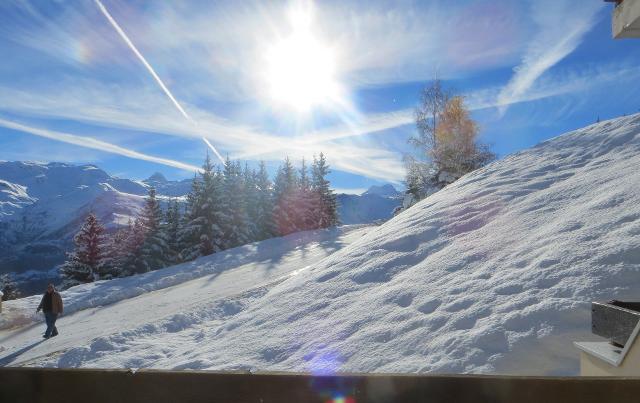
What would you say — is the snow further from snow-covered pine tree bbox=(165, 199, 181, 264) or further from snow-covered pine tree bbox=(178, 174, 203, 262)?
snow-covered pine tree bbox=(165, 199, 181, 264)

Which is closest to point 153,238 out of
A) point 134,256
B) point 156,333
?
point 134,256

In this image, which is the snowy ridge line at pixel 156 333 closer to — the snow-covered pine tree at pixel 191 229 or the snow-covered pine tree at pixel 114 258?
the snow-covered pine tree at pixel 191 229

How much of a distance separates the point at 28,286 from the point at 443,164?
143 m

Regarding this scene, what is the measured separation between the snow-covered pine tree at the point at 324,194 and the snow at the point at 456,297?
95.0 ft

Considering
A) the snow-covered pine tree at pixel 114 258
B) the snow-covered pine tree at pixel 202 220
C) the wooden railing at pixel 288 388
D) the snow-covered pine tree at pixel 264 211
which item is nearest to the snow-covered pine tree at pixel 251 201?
the snow-covered pine tree at pixel 264 211

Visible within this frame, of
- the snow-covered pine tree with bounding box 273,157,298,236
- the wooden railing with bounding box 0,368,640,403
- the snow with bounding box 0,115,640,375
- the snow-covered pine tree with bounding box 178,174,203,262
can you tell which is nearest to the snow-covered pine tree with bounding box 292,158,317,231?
the snow-covered pine tree with bounding box 273,157,298,236

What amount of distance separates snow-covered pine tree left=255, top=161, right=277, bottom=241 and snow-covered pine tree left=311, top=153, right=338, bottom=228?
16.3 feet

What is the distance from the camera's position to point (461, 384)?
1351 millimetres

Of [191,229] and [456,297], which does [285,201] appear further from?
[456,297]

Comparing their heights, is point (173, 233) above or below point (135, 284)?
above

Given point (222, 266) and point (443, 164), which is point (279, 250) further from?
point (443, 164)

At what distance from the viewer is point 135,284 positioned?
63.7 feet

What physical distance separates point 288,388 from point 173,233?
119 feet

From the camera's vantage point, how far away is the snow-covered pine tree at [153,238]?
33.8 meters
